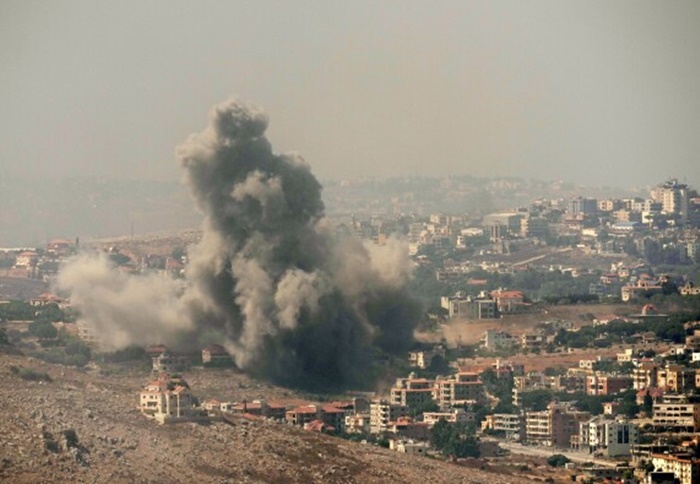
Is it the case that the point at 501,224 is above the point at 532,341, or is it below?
above

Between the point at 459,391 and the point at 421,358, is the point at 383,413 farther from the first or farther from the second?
the point at 421,358

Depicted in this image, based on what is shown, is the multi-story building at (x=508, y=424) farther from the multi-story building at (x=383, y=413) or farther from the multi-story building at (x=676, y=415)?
the multi-story building at (x=676, y=415)

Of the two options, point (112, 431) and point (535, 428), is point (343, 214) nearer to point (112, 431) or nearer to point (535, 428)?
point (535, 428)

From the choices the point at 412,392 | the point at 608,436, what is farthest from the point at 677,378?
the point at 608,436

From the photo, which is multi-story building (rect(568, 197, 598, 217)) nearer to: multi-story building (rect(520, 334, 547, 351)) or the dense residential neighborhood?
the dense residential neighborhood

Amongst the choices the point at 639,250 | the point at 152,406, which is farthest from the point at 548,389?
the point at 639,250

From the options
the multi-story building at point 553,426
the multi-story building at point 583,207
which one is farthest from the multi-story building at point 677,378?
the multi-story building at point 583,207
